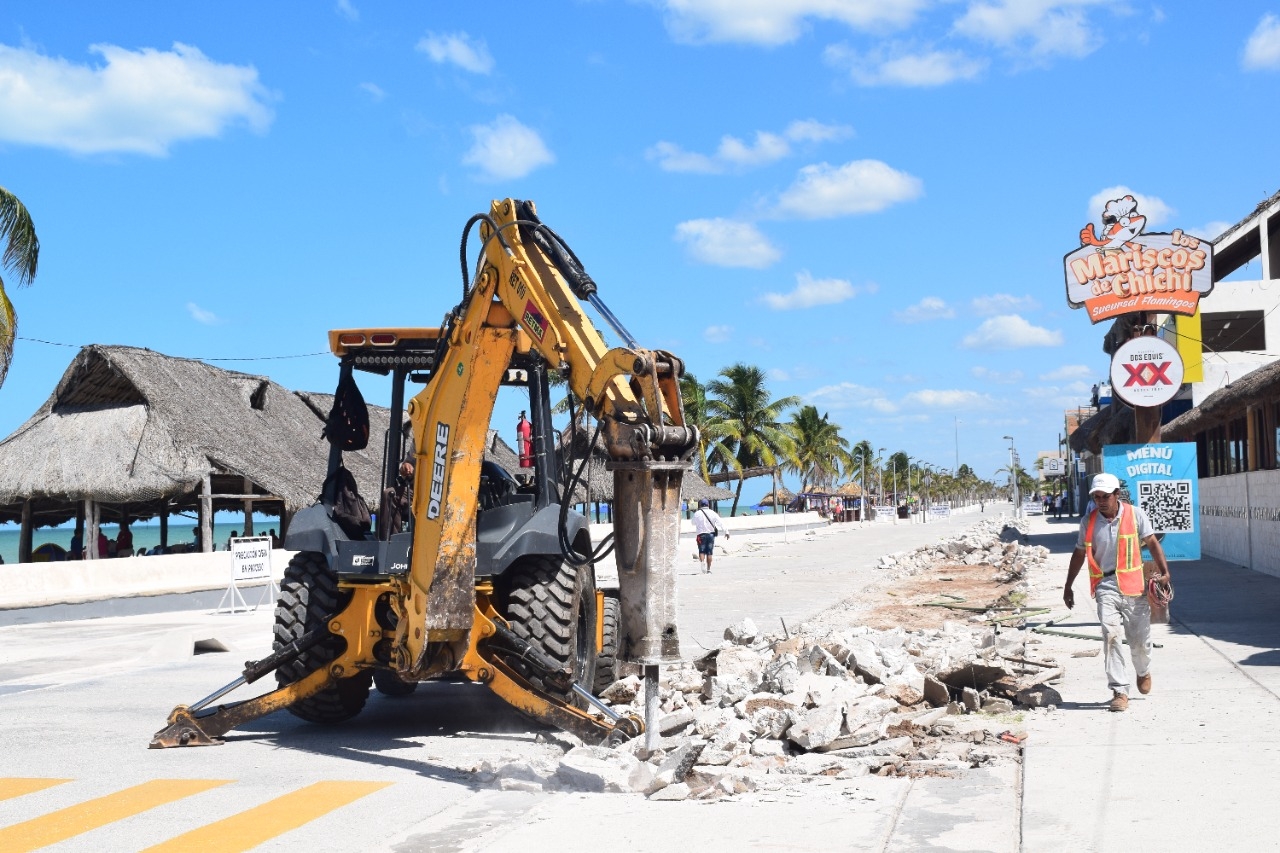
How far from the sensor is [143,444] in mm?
31109

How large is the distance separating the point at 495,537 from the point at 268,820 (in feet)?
9.81

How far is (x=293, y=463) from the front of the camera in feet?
115

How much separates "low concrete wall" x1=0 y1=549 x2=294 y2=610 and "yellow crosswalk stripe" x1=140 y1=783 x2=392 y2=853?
15.5 m

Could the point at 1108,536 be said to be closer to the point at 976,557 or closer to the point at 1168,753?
the point at 1168,753

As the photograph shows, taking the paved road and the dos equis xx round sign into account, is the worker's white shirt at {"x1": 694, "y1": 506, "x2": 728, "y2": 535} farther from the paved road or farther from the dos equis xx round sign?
the paved road

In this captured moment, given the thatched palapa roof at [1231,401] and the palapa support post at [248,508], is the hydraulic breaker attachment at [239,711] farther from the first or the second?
the palapa support post at [248,508]

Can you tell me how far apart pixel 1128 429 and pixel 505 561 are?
3406cm

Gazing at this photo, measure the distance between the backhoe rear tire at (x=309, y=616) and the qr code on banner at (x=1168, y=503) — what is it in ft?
33.8

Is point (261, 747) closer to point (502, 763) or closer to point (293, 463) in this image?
point (502, 763)

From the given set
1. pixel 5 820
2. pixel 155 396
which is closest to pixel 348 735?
pixel 5 820

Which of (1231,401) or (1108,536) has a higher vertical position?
(1231,401)

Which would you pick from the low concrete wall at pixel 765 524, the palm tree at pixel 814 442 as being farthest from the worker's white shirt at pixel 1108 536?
the palm tree at pixel 814 442

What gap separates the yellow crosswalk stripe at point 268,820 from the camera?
21.9 feet

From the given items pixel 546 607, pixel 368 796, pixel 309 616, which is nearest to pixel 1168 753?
pixel 546 607
